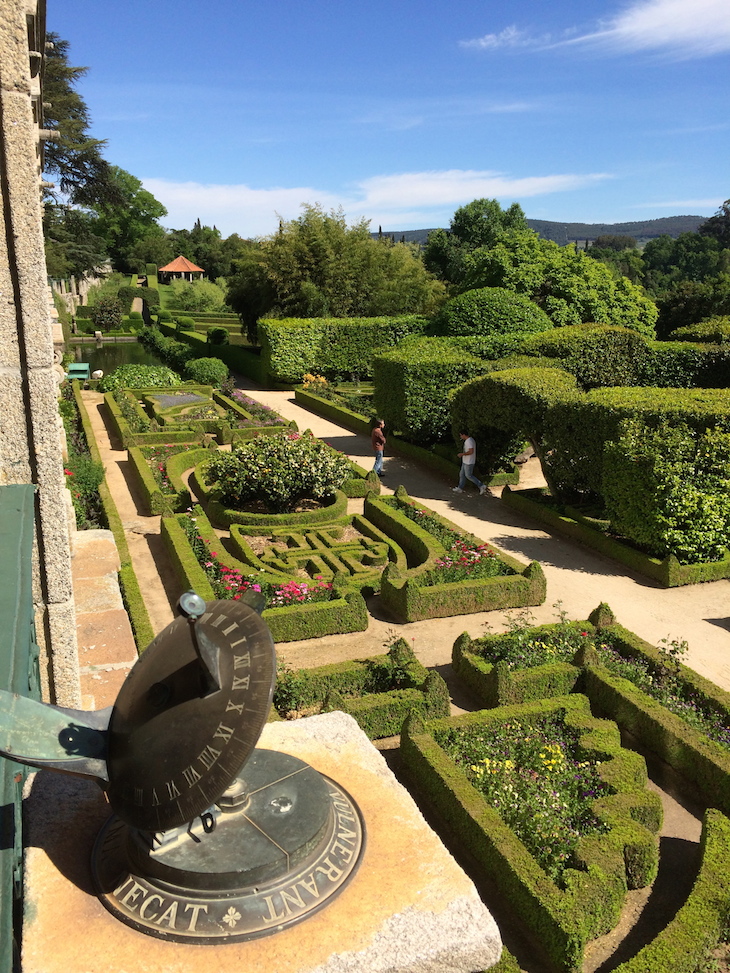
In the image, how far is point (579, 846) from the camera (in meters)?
5.98

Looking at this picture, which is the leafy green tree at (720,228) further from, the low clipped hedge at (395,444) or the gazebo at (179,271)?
the low clipped hedge at (395,444)

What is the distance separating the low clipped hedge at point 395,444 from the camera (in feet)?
56.6

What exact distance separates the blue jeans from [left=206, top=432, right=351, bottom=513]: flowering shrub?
10.5 ft

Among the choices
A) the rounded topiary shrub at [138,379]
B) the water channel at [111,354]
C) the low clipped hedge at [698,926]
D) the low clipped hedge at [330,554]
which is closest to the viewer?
the low clipped hedge at [698,926]

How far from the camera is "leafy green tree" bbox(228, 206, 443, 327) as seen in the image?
3200cm

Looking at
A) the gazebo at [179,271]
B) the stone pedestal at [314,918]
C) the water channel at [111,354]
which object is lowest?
the water channel at [111,354]

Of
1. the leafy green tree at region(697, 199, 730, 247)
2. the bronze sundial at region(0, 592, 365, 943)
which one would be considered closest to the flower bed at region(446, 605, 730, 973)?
the bronze sundial at region(0, 592, 365, 943)

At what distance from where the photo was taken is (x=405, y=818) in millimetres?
3938

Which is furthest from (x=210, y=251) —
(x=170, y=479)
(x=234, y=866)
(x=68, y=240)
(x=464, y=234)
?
(x=234, y=866)

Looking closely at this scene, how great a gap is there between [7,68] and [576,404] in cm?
1112

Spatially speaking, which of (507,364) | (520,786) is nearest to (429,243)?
(507,364)

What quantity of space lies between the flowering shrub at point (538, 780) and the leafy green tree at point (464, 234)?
55.7m

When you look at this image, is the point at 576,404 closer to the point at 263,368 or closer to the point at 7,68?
the point at 7,68


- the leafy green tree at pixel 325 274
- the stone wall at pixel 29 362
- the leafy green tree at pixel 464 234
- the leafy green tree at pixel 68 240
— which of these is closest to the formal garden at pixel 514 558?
the stone wall at pixel 29 362
